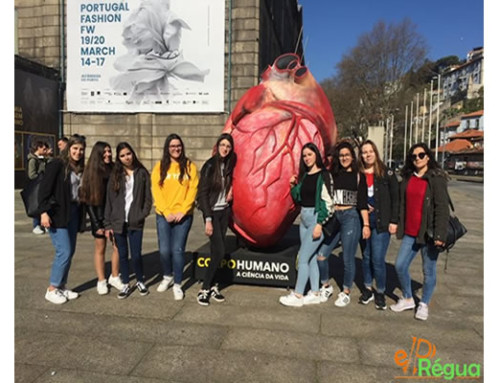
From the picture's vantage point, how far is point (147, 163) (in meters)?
15.3

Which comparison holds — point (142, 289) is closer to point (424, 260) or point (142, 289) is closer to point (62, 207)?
point (62, 207)

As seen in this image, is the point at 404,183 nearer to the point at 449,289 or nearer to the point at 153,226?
the point at 449,289

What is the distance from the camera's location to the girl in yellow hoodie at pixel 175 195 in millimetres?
4305

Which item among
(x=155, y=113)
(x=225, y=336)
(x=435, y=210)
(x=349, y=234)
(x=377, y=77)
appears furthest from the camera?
(x=377, y=77)

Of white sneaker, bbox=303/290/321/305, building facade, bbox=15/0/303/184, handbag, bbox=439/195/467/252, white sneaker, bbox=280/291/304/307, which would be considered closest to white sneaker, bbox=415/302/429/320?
handbag, bbox=439/195/467/252

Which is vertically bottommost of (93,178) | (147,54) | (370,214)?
(370,214)

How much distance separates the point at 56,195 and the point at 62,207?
14cm

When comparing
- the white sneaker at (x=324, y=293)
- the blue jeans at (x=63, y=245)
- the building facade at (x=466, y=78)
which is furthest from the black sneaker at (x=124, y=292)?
the building facade at (x=466, y=78)

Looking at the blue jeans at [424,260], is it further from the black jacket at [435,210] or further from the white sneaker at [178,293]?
the white sneaker at [178,293]

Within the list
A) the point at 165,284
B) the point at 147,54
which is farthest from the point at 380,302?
the point at 147,54

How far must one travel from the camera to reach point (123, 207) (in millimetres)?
4316

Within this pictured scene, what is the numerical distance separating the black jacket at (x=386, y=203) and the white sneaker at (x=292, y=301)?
113 cm

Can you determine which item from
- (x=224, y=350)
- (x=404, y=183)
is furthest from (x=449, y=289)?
(x=224, y=350)

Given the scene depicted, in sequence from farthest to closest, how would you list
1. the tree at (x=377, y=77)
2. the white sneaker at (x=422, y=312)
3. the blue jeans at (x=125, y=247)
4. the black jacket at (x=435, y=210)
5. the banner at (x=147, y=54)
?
the tree at (x=377, y=77)
the banner at (x=147, y=54)
the blue jeans at (x=125, y=247)
the white sneaker at (x=422, y=312)
the black jacket at (x=435, y=210)
